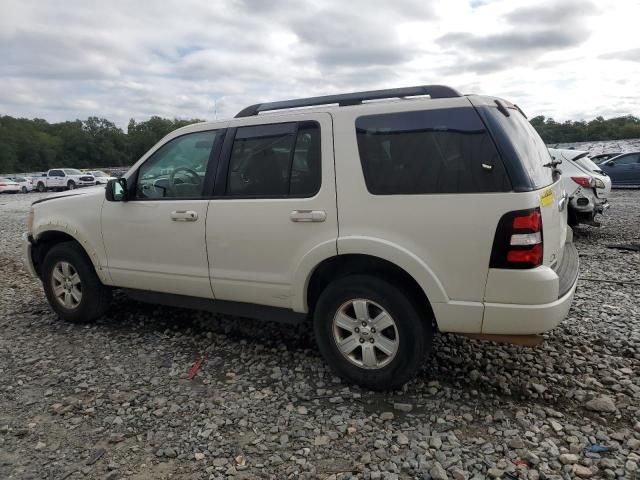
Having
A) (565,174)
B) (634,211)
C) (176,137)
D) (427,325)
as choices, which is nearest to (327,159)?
(427,325)

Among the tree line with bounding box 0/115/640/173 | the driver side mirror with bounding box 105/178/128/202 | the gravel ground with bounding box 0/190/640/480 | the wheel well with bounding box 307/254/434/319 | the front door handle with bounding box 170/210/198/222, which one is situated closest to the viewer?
the gravel ground with bounding box 0/190/640/480

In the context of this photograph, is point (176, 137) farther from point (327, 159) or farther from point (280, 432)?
point (280, 432)

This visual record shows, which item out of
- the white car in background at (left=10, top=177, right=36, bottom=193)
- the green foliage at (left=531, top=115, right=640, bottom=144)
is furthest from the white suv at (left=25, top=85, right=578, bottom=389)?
the white car in background at (left=10, top=177, right=36, bottom=193)

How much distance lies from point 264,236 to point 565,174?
6.79 meters

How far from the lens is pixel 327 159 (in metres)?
3.30

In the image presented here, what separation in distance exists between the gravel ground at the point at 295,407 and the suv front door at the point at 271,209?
711 mm

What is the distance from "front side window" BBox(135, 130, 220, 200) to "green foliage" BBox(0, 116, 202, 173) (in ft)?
277

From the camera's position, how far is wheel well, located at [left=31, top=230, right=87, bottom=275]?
479cm

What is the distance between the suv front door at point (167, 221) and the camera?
12.6ft

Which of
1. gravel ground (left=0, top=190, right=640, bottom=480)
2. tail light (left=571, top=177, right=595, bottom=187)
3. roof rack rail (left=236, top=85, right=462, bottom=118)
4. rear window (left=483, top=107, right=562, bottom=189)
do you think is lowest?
gravel ground (left=0, top=190, right=640, bottom=480)

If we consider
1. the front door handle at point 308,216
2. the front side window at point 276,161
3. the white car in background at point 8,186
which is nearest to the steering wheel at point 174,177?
the front side window at point 276,161

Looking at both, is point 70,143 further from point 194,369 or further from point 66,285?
point 194,369

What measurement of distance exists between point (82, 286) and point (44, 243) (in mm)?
786

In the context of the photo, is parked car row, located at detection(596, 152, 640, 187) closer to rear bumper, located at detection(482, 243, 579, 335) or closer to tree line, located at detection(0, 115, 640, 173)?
rear bumper, located at detection(482, 243, 579, 335)
